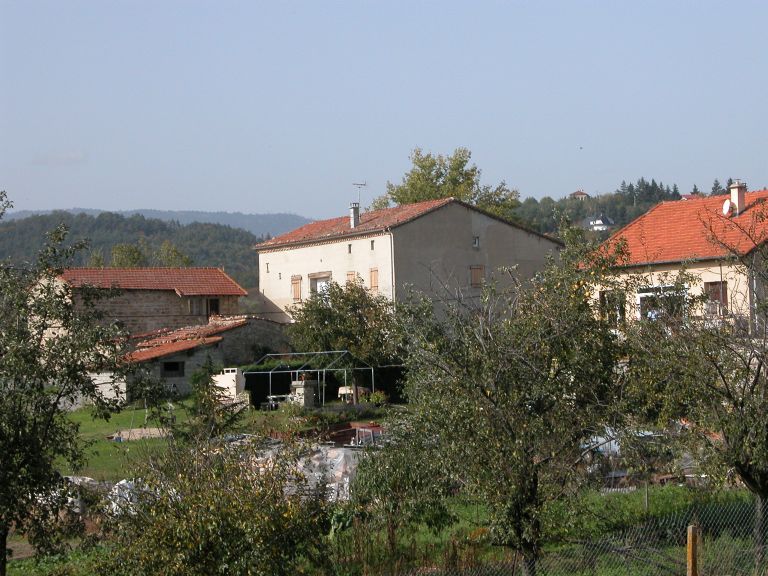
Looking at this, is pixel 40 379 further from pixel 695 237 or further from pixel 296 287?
pixel 296 287

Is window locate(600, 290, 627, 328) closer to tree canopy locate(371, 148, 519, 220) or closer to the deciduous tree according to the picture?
the deciduous tree

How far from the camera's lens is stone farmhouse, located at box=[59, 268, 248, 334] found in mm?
46312

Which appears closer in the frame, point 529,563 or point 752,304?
point 529,563

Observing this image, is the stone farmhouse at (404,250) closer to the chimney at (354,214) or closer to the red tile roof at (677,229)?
the chimney at (354,214)

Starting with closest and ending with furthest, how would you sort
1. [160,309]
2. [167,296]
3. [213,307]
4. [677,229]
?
[677,229], [160,309], [167,296], [213,307]

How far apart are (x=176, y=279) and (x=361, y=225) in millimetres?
9961

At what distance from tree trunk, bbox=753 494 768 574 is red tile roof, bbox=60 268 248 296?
36.9 metres

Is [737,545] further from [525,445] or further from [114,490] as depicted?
[114,490]

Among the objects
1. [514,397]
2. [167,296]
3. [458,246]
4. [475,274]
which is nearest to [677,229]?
[475,274]

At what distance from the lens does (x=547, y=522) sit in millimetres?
11109

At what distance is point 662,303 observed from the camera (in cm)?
1425

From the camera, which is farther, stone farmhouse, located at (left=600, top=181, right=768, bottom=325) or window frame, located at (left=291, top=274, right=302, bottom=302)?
window frame, located at (left=291, top=274, right=302, bottom=302)

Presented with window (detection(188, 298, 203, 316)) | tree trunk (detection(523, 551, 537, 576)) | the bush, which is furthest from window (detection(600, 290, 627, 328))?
window (detection(188, 298, 203, 316))

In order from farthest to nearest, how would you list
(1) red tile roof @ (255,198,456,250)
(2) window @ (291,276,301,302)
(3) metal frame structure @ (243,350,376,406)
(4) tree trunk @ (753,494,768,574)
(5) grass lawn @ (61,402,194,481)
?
(2) window @ (291,276,301,302)
(1) red tile roof @ (255,198,456,250)
(3) metal frame structure @ (243,350,376,406)
(5) grass lawn @ (61,402,194,481)
(4) tree trunk @ (753,494,768,574)
